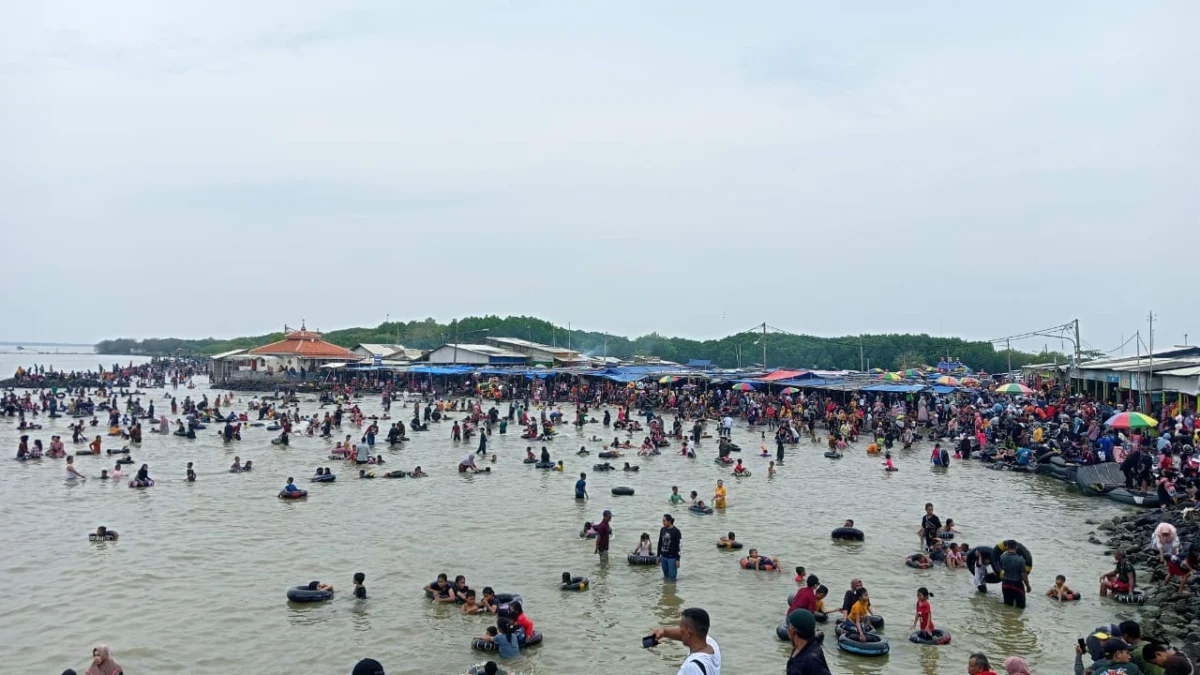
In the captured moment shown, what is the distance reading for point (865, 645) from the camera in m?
12.2

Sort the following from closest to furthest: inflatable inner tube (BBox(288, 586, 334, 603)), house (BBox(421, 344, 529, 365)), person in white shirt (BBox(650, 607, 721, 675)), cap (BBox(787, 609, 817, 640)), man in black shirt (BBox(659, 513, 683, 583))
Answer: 1. person in white shirt (BBox(650, 607, 721, 675))
2. cap (BBox(787, 609, 817, 640))
3. inflatable inner tube (BBox(288, 586, 334, 603))
4. man in black shirt (BBox(659, 513, 683, 583))
5. house (BBox(421, 344, 529, 365))

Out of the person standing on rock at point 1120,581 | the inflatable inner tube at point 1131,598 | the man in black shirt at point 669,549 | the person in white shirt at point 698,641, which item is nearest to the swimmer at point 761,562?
the man in black shirt at point 669,549

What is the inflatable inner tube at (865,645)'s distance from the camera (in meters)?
12.2

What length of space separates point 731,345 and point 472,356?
3758 centimetres

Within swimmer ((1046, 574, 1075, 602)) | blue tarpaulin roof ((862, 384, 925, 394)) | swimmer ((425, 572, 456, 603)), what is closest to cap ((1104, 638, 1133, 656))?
swimmer ((1046, 574, 1075, 602))

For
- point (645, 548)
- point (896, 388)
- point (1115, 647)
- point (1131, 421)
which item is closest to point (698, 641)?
point (1115, 647)

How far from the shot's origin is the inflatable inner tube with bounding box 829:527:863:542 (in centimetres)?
1911

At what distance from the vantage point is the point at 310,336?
76.0 metres

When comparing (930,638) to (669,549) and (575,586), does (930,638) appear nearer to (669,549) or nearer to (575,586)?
(669,549)

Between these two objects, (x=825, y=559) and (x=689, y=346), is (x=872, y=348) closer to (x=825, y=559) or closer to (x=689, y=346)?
(x=689, y=346)

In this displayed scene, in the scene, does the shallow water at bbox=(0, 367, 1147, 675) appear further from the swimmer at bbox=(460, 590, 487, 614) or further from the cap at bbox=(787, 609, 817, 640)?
the cap at bbox=(787, 609, 817, 640)

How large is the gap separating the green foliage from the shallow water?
57.9 m

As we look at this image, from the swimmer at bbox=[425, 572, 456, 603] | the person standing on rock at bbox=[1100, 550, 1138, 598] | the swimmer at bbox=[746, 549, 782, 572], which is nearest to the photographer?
the swimmer at bbox=[425, 572, 456, 603]

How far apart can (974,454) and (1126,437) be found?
15.8ft
